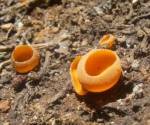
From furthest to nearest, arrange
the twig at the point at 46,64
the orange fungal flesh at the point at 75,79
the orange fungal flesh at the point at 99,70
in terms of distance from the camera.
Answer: the twig at the point at 46,64 < the orange fungal flesh at the point at 75,79 < the orange fungal flesh at the point at 99,70

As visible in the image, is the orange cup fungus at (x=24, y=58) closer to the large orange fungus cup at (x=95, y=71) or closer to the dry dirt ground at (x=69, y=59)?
the dry dirt ground at (x=69, y=59)

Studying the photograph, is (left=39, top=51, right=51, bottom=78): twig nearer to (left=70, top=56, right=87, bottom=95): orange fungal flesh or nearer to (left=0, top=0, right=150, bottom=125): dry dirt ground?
(left=0, top=0, right=150, bottom=125): dry dirt ground

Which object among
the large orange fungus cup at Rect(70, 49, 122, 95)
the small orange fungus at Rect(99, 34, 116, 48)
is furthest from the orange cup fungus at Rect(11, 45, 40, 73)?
the small orange fungus at Rect(99, 34, 116, 48)

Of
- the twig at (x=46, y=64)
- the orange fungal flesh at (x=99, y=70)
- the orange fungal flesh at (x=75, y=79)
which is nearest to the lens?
the orange fungal flesh at (x=99, y=70)

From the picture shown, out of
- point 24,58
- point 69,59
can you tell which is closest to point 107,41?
point 69,59

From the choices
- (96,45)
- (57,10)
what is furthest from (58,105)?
(57,10)

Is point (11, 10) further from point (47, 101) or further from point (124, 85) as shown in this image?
point (124, 85)

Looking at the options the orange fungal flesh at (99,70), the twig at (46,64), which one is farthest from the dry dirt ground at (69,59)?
the orange fungal flesh at (99,70)
